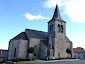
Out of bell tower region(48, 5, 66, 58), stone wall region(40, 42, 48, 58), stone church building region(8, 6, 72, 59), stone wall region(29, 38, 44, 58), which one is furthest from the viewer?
bell tower region(48, 5, 66, 58)

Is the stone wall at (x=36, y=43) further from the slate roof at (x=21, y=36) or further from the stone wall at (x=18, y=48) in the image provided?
the slate roof at (x=21, y=36)

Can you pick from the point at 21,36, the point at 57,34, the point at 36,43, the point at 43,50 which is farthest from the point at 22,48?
the point at 57,34

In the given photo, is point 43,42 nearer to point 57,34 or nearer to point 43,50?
point 43,50

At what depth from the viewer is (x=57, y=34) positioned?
3152 centimetres

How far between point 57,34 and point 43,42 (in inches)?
208

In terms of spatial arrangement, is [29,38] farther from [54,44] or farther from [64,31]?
[64,31]

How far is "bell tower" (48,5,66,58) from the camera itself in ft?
98.8

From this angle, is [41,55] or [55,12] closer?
[41,55]

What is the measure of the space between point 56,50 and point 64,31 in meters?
7.66

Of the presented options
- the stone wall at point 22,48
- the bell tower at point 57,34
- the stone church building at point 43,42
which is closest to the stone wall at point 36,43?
the stone church building at point 43,42

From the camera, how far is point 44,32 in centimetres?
3597

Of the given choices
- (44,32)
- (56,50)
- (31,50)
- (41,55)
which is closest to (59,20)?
(44,32)

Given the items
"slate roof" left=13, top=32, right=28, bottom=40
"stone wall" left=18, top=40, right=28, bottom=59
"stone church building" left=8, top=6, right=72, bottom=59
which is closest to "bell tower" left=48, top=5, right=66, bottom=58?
"stone church building" left=8, top=6, right=72, bottom=59

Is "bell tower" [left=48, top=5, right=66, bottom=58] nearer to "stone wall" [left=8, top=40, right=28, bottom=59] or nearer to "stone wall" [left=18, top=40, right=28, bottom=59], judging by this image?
"stone wall" [left=18, top=40, right=28, bottom=59]
